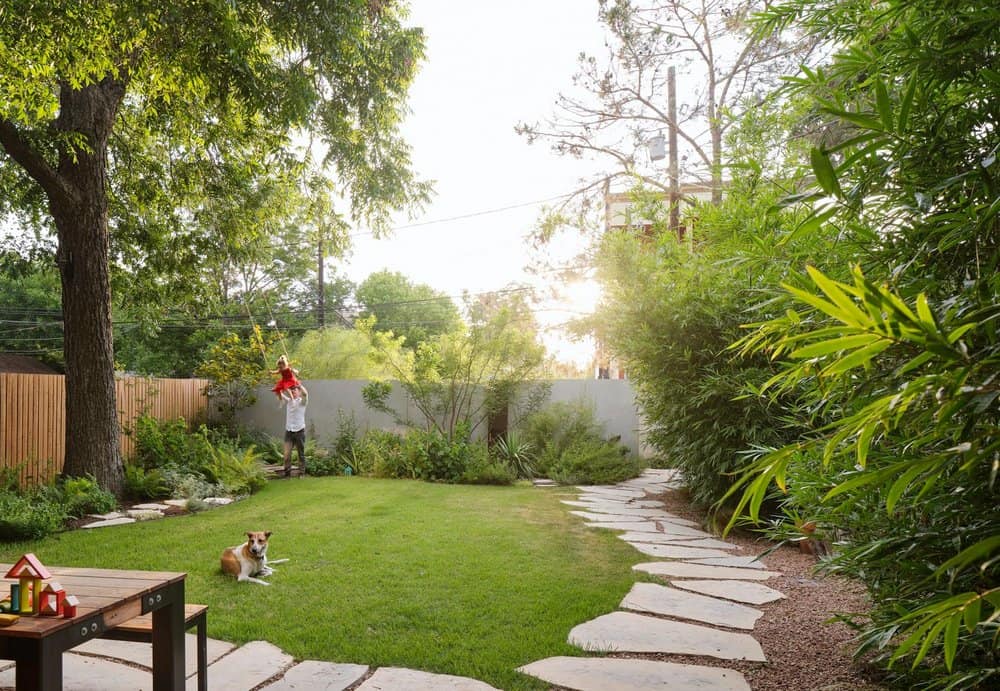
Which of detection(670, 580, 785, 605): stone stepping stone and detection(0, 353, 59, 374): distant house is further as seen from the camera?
detection(0, 353, 59, 374): distant house

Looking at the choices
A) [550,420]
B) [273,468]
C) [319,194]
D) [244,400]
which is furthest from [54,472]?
[550,420]

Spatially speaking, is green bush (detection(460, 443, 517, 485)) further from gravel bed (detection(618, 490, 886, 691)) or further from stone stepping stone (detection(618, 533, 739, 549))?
gravel bed (detection(618, 490, 886, 691))

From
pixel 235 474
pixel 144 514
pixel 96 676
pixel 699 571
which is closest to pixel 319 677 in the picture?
pixel 96 676

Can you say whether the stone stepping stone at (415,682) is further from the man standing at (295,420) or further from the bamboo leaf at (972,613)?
A: the man standing at (295,420)

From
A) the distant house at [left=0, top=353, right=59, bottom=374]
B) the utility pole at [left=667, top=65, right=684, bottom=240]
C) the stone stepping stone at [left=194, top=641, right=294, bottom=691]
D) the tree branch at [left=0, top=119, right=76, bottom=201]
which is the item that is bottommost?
the stone stepping stone at [left=194, top=641, right=294, bottom=691]

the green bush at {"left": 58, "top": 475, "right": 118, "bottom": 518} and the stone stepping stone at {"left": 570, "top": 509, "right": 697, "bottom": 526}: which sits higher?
the green bush at {"left": 58, "top": 475, "right": 118, "bottom": 518}

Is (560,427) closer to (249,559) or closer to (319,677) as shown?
(249,559)

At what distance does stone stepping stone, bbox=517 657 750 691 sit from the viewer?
2.49 metres

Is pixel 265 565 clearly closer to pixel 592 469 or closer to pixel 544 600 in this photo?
pixel 544 600

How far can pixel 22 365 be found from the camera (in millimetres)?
21703

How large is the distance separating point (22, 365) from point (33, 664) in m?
25.0

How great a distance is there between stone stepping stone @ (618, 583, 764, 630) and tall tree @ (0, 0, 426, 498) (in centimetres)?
472

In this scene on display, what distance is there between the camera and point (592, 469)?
9.11m

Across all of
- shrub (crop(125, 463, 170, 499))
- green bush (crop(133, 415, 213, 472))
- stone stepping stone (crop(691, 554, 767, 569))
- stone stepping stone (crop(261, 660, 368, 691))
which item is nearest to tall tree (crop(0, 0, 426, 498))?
shrub (crop(125, 463, 170, 499))
